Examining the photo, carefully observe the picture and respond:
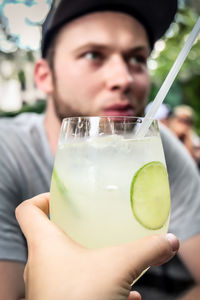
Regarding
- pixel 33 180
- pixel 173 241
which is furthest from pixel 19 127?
pixel 173 241

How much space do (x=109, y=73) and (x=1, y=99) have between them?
15.9 ft

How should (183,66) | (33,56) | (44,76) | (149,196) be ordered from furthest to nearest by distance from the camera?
(183,66), (33,56), (44,76), (149,196)

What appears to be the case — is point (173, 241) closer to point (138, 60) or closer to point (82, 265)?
point (82, 265)

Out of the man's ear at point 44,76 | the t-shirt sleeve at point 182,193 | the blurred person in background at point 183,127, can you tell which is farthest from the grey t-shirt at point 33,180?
the blurred person in background at point 183,127

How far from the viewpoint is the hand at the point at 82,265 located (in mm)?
561

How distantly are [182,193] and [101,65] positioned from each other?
2.57 ft

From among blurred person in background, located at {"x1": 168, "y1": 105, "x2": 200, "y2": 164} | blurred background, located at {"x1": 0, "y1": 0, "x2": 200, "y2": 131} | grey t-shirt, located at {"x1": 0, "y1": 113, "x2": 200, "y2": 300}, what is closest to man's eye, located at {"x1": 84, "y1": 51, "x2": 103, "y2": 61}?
blurred background, located at {"x1": 0, "y1": 0, "x2": 200, "y2": 131}

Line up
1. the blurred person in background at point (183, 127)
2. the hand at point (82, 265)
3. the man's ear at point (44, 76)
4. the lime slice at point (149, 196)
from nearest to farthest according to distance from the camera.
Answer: the hand at point (82, 265)
the lime slice at point (149, 196)
the man's ear at point (44, 76)
the blurred person in background at point (183, 127)

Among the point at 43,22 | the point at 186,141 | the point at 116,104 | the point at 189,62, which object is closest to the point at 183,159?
the point at 116,104

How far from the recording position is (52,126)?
66.8 inches

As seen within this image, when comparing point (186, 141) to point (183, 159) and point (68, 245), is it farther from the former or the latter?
point (68, 245)

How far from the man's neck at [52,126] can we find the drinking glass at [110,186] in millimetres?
793

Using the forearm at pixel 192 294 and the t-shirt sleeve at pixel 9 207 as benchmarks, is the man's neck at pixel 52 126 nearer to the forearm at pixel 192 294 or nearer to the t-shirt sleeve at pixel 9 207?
the t-shirt sleeve at pixel 9 207

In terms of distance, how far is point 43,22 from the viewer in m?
→ 1.56
